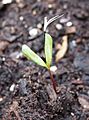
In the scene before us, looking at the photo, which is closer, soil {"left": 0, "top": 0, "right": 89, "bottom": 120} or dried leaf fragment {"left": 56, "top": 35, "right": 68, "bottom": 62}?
soil {"left": 0, "top": 0, "right": 89, "bottom": 120}

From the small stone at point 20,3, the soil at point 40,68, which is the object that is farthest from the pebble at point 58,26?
the small stone at point 20,3

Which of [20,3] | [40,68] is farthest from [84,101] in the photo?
[20,3]

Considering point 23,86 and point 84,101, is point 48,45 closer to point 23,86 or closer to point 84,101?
point 23,86

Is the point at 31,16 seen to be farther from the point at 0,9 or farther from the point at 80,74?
the point at 80,74

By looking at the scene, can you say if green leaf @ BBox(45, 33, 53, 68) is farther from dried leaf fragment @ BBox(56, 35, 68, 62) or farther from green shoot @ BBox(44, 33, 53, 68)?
dried leaf fragment @ BBox(56, 35, 68, 62)

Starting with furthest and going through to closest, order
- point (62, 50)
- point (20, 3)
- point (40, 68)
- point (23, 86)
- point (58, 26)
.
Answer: point (20, 3) < point (58, 26) < point (62, 50) < point (40, 68) < point (23, 86)

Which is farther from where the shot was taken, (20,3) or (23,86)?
(20,3)

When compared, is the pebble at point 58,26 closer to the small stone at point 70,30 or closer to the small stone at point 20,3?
the small stone at point 70,30

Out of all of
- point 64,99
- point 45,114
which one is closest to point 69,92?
point 64,99

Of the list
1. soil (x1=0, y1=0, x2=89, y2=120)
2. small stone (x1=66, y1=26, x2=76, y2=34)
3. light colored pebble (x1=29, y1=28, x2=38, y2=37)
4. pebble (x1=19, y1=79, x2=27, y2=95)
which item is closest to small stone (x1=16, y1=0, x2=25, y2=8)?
soil (x1=0, y1=0, x2=89, y2=120)

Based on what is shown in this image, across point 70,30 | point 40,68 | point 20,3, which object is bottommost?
point 40,68
